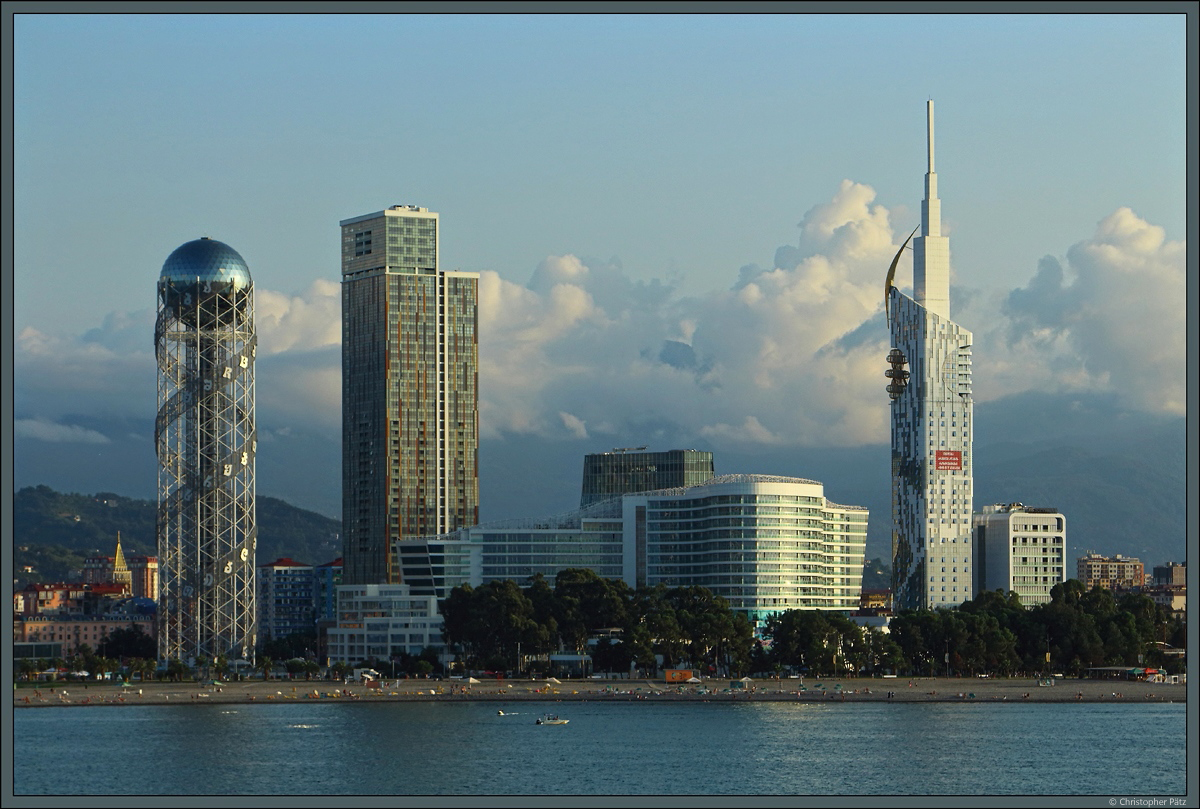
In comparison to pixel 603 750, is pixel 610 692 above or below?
below

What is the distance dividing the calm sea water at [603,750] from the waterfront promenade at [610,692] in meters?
3.55

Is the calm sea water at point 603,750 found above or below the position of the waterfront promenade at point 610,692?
above

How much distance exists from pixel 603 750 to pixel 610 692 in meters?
48.6

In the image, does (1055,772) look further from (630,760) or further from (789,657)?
(789,657)

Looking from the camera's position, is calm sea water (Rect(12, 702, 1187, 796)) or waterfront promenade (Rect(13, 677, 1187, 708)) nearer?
calm sea water (Rect(12, 702, 1187, 796))

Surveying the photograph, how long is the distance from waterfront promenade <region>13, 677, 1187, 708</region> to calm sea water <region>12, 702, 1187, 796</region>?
3.55m

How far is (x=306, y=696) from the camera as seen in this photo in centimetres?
17338

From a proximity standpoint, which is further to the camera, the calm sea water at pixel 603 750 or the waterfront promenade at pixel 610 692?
the waterfront promenade at pixel 610 692

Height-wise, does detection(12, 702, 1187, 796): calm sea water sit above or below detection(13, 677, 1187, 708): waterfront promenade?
above

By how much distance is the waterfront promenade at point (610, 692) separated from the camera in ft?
563

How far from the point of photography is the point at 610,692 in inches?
6821

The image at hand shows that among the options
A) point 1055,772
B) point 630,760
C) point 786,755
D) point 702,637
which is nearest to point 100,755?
point 630,760

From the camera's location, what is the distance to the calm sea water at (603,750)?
348 feet

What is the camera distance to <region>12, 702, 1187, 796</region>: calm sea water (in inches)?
4178
